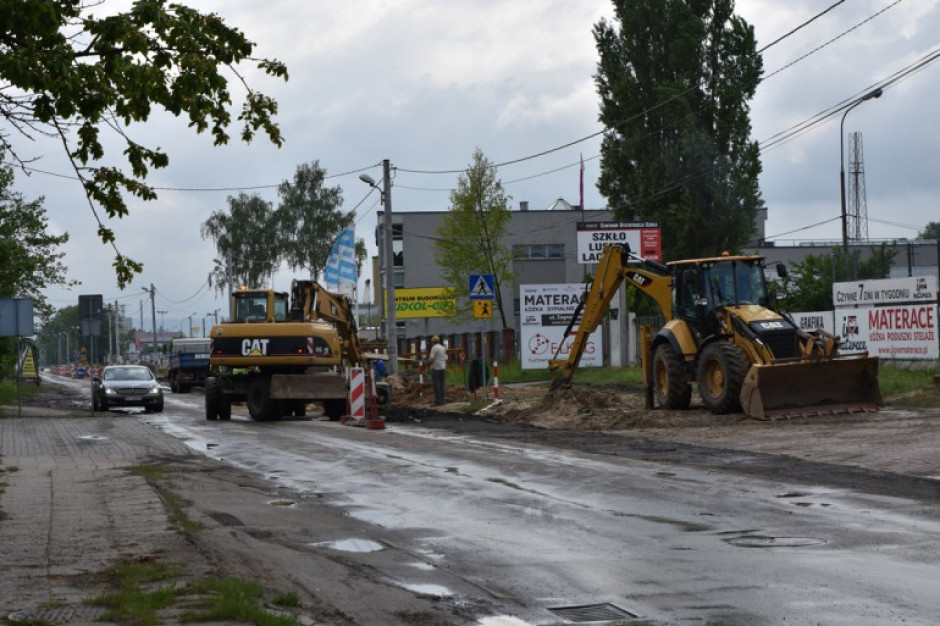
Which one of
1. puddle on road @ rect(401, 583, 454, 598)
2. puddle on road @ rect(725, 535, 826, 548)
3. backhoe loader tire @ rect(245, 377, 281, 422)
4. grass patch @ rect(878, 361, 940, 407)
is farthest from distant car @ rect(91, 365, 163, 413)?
puddle on road @ rect(401, 583, 454, 598)

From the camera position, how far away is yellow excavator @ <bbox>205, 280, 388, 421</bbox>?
3014 centimetres

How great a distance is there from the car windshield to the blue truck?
15692mm

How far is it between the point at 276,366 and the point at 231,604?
23.4 meters

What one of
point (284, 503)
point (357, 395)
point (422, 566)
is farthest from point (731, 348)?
point (422, 566)

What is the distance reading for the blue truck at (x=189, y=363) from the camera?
2266 inches

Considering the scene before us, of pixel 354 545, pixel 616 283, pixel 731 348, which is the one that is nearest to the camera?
pixel 354 545

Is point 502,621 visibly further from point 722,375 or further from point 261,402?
point 261,402

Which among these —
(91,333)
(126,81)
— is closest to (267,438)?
(126,81)

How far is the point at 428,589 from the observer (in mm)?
8344

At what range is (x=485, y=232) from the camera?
214 feet

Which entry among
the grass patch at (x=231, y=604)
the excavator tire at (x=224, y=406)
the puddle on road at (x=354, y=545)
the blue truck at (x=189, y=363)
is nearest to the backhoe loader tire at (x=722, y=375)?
the excavator tire at (x=224, y=406)

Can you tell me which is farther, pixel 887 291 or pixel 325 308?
pixel 325 308

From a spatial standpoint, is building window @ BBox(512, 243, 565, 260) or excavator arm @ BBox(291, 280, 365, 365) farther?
building window @ BBox(512, 243, 565, 260)

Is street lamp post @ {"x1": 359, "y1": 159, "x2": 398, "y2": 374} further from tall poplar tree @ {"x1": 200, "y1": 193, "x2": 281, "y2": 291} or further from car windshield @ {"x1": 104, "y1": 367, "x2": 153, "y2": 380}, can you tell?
tall poplar tree @ {"x1": 200, "y1": 193, "x2": 281, "y2": 291}
